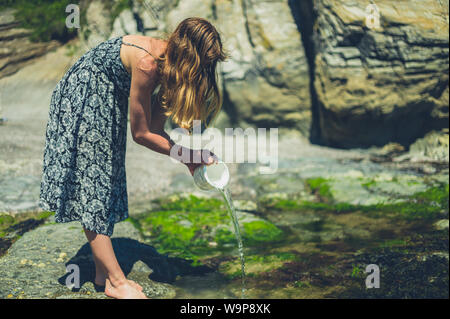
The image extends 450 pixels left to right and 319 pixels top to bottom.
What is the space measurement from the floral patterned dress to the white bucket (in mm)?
611

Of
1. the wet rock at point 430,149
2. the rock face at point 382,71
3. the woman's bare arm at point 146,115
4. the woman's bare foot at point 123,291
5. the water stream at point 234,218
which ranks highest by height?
the rock face at point 382,71

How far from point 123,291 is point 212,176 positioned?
104 cm

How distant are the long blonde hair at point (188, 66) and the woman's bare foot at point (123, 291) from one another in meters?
1.26

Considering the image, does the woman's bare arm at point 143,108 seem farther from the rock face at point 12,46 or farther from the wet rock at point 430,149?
the wet rock at point 430,149

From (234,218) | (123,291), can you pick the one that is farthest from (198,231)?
(123,291)

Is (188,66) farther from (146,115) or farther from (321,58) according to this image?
(321,58)

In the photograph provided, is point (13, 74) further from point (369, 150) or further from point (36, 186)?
point (369, 150)

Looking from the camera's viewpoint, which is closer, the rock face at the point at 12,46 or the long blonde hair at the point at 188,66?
the long blonde hair at the point at 188,66

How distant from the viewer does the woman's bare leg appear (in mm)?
3402

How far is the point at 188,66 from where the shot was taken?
3029 millimetres

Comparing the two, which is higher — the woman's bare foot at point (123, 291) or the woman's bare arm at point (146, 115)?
the woman's bare arm at point (146, 115)

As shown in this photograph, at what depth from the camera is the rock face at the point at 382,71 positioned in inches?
323

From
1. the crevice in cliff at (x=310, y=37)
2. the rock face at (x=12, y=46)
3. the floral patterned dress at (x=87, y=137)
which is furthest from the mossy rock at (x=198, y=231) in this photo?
the crevice in cliff at (x=310, y=37)

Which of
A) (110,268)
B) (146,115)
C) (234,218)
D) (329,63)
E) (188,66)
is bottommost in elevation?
(110,268)
